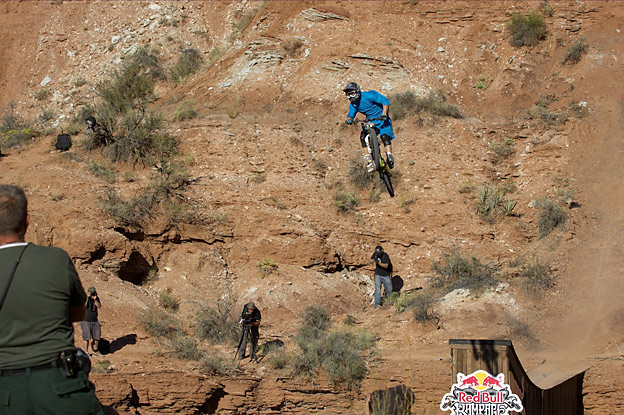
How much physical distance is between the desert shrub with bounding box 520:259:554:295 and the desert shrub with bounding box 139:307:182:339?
27.6ft

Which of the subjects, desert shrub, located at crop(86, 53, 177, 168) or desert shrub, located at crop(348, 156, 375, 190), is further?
desert shrub, located at crop(86, 53, 177, 168)

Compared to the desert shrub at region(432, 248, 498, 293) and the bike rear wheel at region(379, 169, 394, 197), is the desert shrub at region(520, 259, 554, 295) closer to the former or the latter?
the desert shrub at region(432, 248, 498, 293)

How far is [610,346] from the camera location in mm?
13578

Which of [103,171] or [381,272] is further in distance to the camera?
[103,171]

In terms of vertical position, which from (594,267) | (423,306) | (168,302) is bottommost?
(423,306)

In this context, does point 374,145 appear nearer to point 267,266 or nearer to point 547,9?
point 267,266

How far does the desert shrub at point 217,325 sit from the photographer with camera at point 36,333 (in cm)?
1185

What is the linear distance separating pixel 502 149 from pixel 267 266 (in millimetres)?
9566

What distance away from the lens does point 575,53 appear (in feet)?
83.8

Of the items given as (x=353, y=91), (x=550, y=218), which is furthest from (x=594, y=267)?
(x=353, y=91)

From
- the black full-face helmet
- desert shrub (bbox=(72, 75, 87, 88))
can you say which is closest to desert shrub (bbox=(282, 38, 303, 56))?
desert shrub (bbox=(72, 75, 87, 88))

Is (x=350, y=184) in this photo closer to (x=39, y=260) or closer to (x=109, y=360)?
(x=109, y=360)

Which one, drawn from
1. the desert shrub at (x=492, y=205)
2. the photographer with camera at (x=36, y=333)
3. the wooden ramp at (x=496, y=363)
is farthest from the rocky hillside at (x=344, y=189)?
the photographer with camera at (x=36, y=333)

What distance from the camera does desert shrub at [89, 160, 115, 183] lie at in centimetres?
2038
